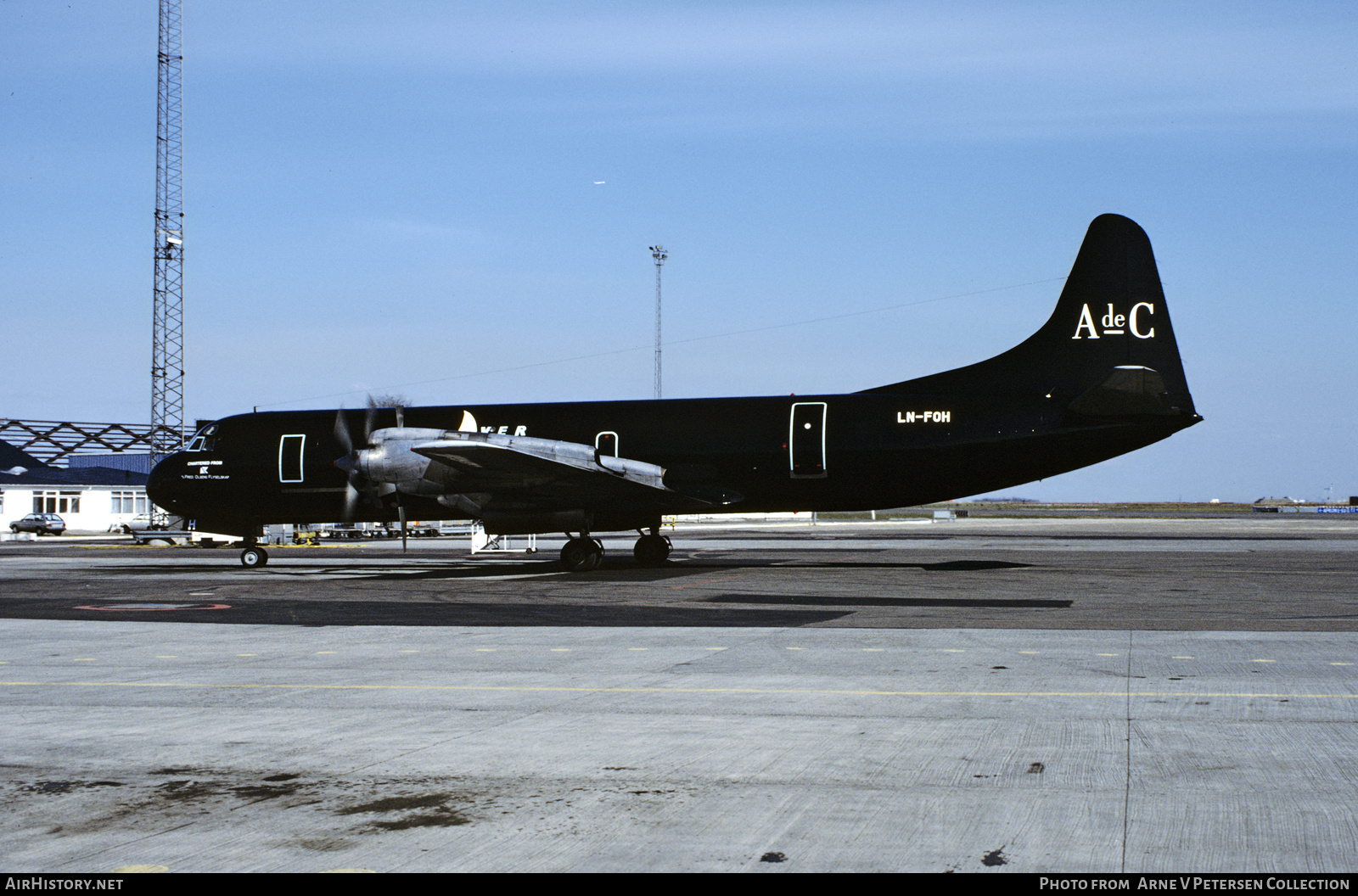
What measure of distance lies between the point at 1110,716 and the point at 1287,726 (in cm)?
140

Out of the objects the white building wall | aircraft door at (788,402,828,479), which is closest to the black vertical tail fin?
aircraft door at (788,402,828,479)

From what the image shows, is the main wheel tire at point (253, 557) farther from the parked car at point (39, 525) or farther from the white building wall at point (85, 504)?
the white building wall at point (85, 504)

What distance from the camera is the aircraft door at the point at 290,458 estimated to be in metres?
32.5

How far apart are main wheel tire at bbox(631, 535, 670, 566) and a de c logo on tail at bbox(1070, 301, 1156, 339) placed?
42.5ft

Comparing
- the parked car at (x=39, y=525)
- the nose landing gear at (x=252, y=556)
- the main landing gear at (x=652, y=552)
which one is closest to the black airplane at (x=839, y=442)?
the main landing gear at (x=652, y=552)

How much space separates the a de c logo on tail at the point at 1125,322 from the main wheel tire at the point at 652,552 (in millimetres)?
12941

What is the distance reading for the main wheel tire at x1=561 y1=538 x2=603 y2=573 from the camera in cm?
2992

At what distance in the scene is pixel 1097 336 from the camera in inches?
1138

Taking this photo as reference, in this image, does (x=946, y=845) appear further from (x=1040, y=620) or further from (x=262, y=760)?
(x=1040, y=620)

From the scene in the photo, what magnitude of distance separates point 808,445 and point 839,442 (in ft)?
2.79

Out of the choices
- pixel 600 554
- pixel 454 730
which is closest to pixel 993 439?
pixel 600 554

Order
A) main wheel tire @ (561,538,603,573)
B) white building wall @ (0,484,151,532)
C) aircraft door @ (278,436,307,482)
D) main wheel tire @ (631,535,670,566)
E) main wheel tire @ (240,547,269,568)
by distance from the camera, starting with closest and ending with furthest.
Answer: main wheel tire @ (561,538,603,573) → main wheel tire @ (631,535,670,566) → aircraft door @ (278,436,307,482) → main wheel tire @ (240,547,269,568) → white building wall @ (0,484,151,532)

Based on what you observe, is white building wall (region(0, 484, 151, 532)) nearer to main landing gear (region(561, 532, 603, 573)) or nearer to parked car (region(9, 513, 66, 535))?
parked car (region(9, 513, 66, 535))

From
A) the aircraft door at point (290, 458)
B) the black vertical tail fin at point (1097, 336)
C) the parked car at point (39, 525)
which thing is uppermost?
the black vertical tail fin at point (1097, 336)
